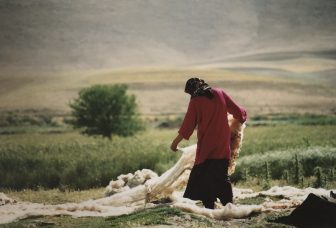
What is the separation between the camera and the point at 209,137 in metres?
7.46

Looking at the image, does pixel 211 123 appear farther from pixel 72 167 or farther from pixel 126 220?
pixel 72 167

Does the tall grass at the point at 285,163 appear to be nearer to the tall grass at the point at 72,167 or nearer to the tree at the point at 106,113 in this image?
the tall grass at the point at 72,167

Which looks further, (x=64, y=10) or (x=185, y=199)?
(x=64, y=10)

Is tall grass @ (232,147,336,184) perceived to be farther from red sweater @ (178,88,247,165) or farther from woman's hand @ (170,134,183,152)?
woman's hand @ (170,134,183,152)

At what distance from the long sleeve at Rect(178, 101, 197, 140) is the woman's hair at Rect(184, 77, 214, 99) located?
0.12m

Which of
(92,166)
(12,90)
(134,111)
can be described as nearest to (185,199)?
(92,166)

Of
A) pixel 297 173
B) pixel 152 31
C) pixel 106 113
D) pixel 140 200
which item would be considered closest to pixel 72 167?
pixel 140 200

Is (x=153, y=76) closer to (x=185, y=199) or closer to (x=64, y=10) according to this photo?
(x=64, y=10)

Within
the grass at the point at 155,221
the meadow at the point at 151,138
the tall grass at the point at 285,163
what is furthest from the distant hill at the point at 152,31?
the grass at the point at 155,221

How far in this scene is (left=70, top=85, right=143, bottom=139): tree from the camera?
3278 centimetres

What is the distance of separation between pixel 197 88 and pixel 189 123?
1.28 ft

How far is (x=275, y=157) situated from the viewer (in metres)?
12.5

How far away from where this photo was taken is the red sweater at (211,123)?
24.3 ft

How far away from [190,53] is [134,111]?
13.2 ft
